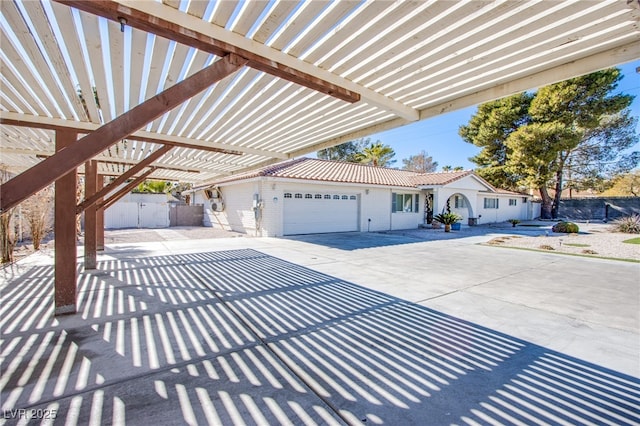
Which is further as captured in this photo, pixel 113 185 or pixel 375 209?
pixel 375 209

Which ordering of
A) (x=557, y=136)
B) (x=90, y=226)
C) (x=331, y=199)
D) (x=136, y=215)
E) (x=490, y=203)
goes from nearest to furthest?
(x=90, y=226)
(x=331, y=199)
(x=136, y=215)
(x=557, y=136)
(x=490, y=203)

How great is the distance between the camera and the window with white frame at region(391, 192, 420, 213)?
1737 cm

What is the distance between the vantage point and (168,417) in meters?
2.01

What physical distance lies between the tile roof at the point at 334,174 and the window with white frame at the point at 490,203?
468cm

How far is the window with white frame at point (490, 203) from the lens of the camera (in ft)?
73.9

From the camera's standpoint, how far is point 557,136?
2139 cm

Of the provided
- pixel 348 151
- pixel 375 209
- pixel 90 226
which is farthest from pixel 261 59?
pixel 348 151

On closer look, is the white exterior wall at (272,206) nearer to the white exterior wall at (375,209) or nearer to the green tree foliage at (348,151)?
the white exterior wall at (375,209)

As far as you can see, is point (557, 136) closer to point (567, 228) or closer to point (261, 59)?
point (567, 228)

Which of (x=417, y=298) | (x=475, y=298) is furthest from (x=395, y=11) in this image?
(x=475, y=298)

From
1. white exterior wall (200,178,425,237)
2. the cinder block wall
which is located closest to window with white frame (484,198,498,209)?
white exterior wall (200,178,425,237)

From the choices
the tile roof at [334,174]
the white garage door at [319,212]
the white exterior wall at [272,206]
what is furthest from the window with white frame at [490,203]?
the white exterior wall at [272,206]

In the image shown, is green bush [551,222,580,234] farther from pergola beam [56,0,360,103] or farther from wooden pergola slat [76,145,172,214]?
wooden pergola slat [76,145,172,214]

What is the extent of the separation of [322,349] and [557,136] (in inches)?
1053
